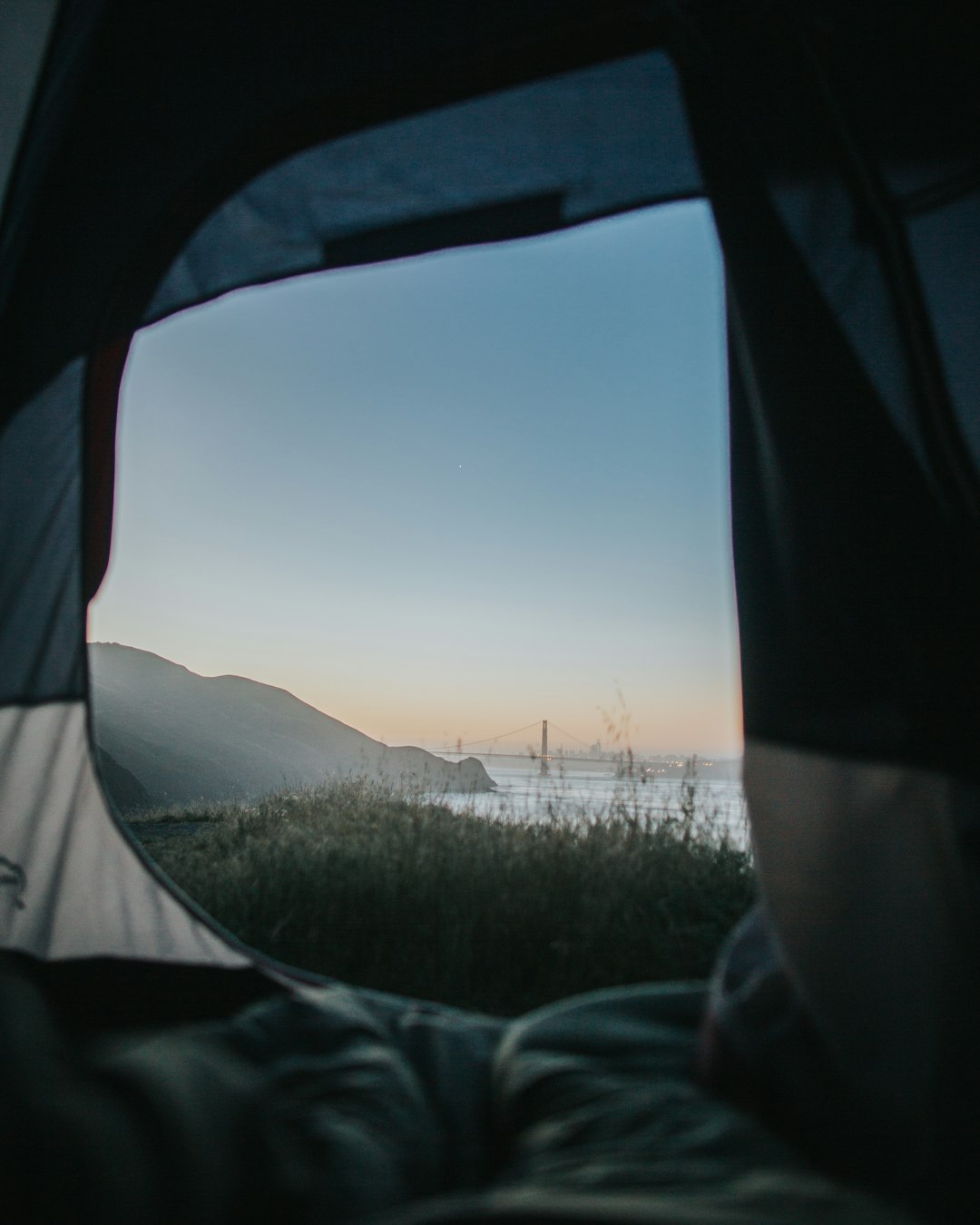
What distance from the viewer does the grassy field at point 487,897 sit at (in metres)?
2.12

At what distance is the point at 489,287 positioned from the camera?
396 cm

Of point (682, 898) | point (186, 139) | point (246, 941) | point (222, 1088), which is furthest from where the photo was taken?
point (682, 898)

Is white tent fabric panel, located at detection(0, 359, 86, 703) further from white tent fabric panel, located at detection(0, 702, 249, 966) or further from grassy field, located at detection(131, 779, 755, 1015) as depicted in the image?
grassy field, located at detection(131, 779, 755, 1015)

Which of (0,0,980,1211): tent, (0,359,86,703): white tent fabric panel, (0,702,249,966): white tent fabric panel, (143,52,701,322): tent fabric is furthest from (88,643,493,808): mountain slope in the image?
(143,52,701,322): tent fabric

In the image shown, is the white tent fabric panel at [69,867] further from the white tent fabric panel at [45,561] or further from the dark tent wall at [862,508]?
the dark tent wall at [862,508]

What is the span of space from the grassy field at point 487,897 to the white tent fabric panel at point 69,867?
63 centimetres

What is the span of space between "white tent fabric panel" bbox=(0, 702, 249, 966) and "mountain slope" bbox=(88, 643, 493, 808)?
199mm

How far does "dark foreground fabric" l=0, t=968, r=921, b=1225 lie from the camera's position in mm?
420

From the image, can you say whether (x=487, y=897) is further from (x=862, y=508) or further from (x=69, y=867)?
(x=862, y=508)

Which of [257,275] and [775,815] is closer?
[775,815]

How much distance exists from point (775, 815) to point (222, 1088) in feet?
2.28

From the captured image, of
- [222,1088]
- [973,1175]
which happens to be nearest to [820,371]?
[973,1175]

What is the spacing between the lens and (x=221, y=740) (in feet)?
50.3

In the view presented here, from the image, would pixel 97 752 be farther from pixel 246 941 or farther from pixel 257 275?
pixel 257 275
